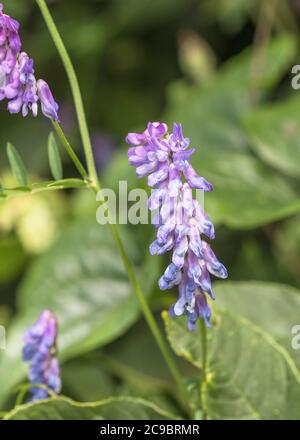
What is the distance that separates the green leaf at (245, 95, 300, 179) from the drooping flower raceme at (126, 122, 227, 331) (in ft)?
2.82

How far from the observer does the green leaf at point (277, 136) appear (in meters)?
1.71

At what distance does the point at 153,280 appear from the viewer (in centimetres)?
150

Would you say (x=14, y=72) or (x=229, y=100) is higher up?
(x=229, y=100)

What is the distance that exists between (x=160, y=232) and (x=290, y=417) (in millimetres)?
415

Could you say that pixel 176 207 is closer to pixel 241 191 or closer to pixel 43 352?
pixel 43 352

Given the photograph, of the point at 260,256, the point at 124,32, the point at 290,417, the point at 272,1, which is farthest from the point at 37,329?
the point at 124,32

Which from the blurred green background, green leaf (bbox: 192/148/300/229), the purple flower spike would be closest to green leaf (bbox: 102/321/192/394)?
the blurred green background

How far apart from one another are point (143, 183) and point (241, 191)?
21cm

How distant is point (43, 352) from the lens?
1.12m

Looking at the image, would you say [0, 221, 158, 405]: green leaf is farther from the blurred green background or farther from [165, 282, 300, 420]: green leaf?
[165, 282, 300, 420]: green leaf

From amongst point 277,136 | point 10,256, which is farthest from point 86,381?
point 277,136

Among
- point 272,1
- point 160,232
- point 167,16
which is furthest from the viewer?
point 167,16

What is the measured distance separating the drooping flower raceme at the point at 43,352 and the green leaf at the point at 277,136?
738 mm

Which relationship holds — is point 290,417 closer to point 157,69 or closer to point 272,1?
point 272,1
